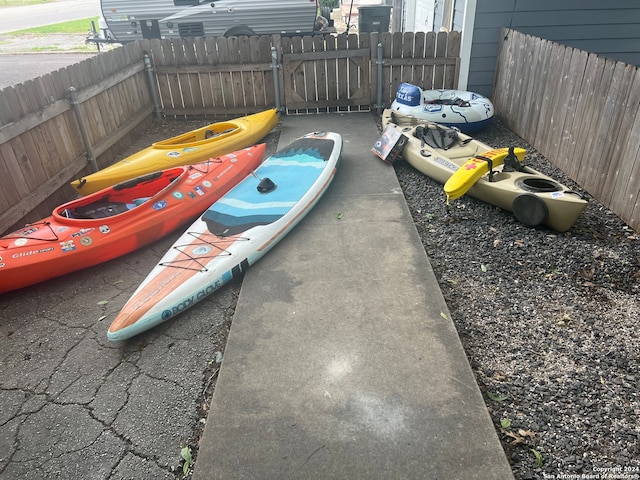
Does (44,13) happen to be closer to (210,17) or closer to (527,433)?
(210,17)

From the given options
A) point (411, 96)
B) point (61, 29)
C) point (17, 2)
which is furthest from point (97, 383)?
point (17, 2)

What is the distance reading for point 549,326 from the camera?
3775 millimetres

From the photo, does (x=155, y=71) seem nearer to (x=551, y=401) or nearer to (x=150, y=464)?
→ (x=150, y=464)

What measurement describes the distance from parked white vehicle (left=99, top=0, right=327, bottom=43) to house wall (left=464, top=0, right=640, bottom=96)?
551 cm

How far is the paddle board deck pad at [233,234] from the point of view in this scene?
3.97m

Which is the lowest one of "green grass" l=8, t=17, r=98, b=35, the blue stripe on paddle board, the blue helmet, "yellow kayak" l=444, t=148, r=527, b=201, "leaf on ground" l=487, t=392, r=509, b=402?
"leaf on ground" l=487, t=392, r=509, b=402

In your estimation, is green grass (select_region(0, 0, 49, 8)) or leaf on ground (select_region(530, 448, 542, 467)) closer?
leaf on ground (select_region(530, 448, 542, 467))

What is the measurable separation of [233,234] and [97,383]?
1909 millimetres

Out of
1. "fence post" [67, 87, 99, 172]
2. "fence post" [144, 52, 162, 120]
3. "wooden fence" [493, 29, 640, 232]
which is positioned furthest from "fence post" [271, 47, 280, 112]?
"wooden fence" [493, 29, 640, 232]

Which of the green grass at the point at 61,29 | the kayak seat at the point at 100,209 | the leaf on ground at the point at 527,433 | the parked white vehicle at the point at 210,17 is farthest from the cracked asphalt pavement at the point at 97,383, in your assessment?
the green grass at the point at 61,29

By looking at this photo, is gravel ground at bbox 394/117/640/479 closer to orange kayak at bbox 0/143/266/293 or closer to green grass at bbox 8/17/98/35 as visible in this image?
orange kayak at bbox 0/143/266/293

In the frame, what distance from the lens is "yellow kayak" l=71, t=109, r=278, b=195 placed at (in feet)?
20.4

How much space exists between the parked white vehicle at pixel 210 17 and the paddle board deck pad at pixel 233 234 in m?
7.35

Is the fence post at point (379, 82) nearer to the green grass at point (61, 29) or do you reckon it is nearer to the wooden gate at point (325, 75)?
the wooden gate at point (325, 75)
